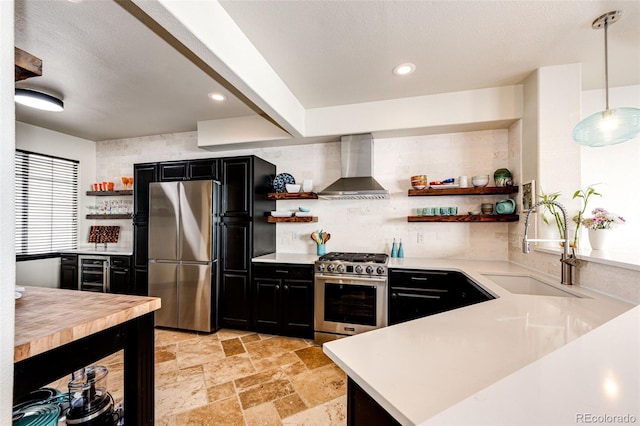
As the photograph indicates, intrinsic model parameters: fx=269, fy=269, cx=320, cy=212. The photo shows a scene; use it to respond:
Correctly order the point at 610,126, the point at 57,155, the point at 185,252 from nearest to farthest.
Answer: the point at 610,126 < the point at 185,252 < the point at 57,155

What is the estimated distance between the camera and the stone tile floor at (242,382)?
1.92 metres

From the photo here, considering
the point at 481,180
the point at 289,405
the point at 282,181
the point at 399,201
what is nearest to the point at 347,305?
the point at 289,405

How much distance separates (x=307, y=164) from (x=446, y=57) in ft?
6.79

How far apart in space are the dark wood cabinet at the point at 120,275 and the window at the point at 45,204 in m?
1.08

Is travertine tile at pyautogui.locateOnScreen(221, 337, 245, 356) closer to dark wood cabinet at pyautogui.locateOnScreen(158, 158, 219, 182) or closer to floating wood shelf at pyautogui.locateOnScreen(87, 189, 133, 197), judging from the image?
dark wood cabinet at pyautogui.locateOnScreen(158, 158, 219, 182)

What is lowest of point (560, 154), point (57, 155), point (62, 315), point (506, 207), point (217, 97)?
point (62, 315)

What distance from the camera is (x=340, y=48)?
7.27 ft

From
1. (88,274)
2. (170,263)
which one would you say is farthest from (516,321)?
(88,274)

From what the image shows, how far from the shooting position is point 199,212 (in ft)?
10.8

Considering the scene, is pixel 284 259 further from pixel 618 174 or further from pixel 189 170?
pixel 618 174

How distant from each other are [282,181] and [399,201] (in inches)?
62.6

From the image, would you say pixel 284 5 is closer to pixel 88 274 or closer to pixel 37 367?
pixel 37 367

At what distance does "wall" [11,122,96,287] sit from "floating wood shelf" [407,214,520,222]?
5.17 meters

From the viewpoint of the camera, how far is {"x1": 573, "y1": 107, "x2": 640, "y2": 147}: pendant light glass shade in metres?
1.61
